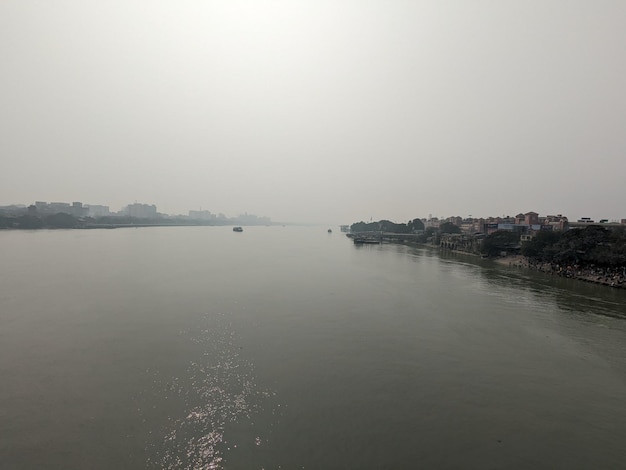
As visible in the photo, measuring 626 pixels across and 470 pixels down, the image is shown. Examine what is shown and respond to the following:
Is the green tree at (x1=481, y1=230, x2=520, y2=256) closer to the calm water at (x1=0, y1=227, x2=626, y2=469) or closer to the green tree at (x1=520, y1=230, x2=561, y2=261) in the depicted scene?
the green tree at (x1=520, y1=230, x2=561, y2=261)

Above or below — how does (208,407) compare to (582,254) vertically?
below

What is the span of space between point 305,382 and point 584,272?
34170 mm

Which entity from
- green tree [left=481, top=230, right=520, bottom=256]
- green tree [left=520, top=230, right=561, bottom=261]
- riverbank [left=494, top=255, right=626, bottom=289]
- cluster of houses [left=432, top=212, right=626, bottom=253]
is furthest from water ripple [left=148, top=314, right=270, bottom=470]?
cluster of houses [left=432, top=212, right=626, bottom=253]

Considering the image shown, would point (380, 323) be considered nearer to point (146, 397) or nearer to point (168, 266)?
point (146, 397)

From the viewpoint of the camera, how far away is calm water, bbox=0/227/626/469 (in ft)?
23.2

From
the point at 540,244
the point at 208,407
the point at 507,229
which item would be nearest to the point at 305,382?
the point at 208,407

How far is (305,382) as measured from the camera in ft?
33.0

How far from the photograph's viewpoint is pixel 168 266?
110 feet

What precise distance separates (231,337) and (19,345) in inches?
313

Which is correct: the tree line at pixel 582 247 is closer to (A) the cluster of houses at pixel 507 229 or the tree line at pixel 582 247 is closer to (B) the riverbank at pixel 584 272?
(B) the riverbank at pixel 584 272

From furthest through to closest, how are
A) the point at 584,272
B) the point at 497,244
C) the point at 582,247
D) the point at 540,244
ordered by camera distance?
1. the point at 497,244
2. the point at 540,244
3. the point at 582,247
4. the point at 584,272

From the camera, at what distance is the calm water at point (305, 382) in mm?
7066

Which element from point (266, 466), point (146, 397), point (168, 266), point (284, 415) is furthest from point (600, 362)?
point (168, 266)

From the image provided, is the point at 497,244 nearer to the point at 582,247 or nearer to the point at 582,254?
the point at 582,247
